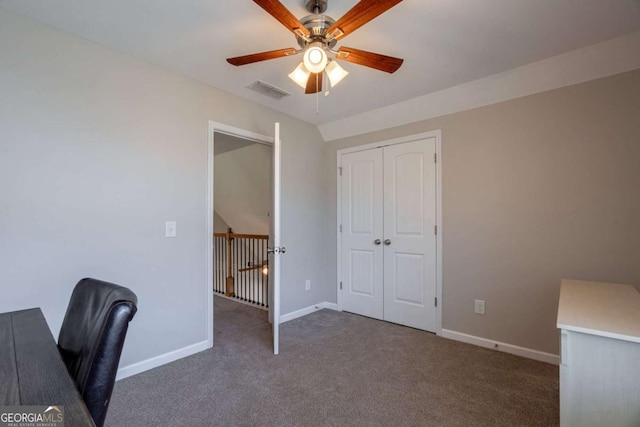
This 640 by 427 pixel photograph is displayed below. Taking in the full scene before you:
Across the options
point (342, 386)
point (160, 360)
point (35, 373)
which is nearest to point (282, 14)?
point (35, 373)

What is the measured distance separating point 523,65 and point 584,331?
213cm

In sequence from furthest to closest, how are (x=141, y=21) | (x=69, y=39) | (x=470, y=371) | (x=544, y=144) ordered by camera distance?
(x=544, y=144), (x=470, y=371), (x=69, y=39), (x=141, y=21)

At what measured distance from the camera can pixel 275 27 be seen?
1901 mm

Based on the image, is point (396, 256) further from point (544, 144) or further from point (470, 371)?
point (544, 144)

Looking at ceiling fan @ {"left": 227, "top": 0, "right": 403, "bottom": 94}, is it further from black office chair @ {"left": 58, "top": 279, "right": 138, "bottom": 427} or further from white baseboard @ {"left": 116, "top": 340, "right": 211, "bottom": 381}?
white baseboard @ {"left": 116, "top": 340, "right": 211, "bottom": 381}

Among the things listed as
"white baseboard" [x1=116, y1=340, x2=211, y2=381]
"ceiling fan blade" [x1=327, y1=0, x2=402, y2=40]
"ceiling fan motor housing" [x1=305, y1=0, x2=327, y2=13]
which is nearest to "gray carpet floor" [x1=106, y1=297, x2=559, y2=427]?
"white baseboard" [x1=116, y1=340, x2=211, y2=381]

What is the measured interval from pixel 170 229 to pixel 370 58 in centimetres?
199

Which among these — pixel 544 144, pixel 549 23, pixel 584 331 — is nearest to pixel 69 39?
pixel 549 23

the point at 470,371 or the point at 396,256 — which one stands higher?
the point at 396,256

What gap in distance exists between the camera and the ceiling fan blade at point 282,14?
1.33m

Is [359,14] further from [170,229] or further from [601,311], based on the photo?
[170,229]

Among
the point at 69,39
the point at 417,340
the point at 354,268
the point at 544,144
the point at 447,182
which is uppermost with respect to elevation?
the point at 69,39

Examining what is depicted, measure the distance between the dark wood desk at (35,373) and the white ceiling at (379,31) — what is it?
5.73ft

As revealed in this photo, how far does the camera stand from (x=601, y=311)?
4.44 feet
